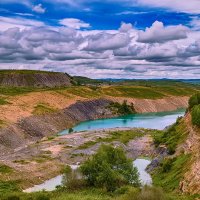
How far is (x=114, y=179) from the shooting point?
5309 centimetres

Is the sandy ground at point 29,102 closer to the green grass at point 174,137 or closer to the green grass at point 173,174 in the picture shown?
the green grass at point 174,137

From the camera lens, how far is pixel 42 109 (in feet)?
484

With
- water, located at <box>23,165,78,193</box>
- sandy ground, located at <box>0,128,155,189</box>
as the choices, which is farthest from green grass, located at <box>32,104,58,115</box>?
water, located at <box>23,165,78,193</box>

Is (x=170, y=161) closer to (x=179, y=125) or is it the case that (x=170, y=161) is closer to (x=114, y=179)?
(x=114, y=179)

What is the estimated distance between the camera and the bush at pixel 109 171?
175ft

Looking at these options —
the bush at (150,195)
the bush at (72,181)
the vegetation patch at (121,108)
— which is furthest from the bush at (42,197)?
the vegetation patch at (121,108)

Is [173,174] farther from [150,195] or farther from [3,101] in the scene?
[3,101]

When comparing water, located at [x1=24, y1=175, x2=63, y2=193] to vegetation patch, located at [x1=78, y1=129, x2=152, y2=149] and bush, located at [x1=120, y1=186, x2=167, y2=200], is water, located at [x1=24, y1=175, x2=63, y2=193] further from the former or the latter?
vegetation patch, located at [x1=78, y1=129, x2=152, y2=149]

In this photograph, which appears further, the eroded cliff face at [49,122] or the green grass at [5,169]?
the eroded cliff face at [49,122]

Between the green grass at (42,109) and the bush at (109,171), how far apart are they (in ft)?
272

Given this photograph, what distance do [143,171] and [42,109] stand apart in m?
85.9

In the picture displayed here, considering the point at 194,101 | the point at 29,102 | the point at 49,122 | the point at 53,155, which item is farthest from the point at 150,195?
the point at 29,102

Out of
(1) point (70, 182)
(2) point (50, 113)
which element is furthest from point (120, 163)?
(2) point (50, 113)

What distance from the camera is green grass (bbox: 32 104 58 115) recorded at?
5507 inches
